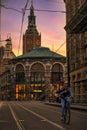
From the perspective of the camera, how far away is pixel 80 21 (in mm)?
53562

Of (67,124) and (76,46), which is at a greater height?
(76,46)

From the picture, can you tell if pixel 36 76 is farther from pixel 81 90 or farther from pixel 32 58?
pixel 81 90

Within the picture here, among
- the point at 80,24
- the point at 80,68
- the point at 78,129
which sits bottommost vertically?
the point at 78,129

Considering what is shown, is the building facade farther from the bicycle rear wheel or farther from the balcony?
the bicycle rear wheel

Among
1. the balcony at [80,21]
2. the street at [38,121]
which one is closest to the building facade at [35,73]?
the balcony at [80,21]

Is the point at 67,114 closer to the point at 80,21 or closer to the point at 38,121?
the point at 38,121

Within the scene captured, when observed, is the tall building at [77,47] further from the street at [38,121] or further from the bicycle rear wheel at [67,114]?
the bicycle rear wheel at [67,114]

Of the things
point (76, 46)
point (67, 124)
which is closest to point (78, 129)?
point (67, 124)

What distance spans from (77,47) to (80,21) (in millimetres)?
12948

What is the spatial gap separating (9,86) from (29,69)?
15.9 metres

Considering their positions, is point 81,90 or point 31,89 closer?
point 81,90

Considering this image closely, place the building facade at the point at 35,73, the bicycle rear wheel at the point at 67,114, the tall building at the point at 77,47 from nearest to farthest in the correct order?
the bicycle rear wheel at the point at 67,114, the tall building at the point at 77,47, the building facade at the point at 35,73

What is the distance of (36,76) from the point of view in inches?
6348

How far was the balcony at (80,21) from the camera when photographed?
167 ft
